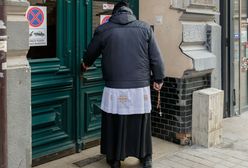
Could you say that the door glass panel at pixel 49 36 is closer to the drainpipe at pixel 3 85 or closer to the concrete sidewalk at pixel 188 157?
the concrete sidewalk at pixel 188 157

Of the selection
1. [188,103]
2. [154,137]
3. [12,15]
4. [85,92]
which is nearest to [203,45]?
[188,103]

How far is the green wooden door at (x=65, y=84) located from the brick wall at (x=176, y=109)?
0.96m

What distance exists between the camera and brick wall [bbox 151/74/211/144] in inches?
219

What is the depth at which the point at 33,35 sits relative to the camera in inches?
180

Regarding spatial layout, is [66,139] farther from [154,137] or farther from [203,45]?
[203,45]

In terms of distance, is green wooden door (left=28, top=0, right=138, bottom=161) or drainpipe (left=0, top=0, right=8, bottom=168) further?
green wooden door (left=28, top=0, right=138, bottom=161)

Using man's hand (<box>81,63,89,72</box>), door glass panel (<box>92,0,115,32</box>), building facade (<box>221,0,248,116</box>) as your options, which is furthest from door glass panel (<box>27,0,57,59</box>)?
building facade (<box>221,0,248,116</box>)

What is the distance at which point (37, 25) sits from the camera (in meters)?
4.59

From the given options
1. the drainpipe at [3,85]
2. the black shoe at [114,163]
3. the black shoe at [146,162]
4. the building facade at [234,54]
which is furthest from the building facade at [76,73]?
the building facade at [234,54]

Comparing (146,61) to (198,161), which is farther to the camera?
(198,161)

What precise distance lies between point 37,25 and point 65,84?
0.77 metres

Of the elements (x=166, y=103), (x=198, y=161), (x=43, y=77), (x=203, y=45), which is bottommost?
(x=198, y=161)

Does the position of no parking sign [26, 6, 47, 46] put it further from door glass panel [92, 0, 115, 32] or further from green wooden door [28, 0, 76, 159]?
door glass panel [92, 0, 115, 32]

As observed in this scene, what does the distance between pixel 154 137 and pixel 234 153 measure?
1.15 meters
